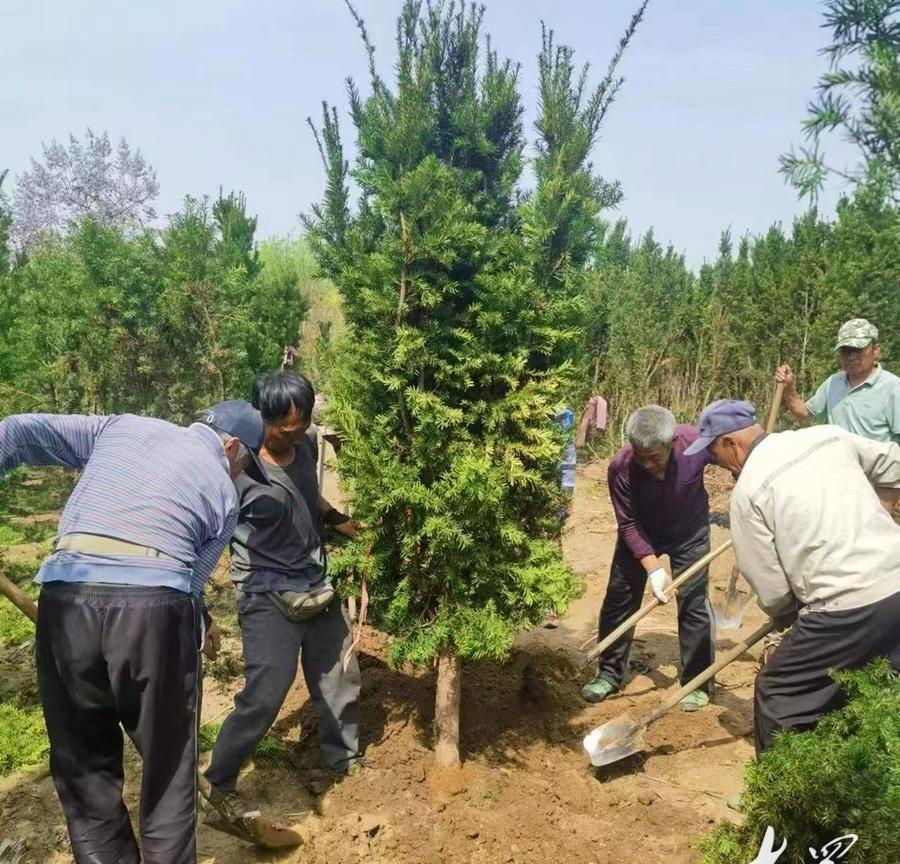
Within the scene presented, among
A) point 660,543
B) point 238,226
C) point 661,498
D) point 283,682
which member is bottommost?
point 283,682

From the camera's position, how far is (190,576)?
9.02ft

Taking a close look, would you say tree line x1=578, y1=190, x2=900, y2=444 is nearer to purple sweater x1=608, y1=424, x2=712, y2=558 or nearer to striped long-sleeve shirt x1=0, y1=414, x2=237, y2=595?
purple sweater x1=608, y1=424, x2=712, y2=558

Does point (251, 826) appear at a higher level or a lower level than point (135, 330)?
lower

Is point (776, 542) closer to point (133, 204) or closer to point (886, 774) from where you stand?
point (886, 774)

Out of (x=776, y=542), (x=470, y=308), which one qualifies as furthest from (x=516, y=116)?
(x=776, y=542)

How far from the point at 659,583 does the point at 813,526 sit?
1.63 meters

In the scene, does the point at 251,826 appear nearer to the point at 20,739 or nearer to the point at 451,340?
the point at 20,739

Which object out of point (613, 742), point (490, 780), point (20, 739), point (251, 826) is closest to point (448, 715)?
point (490, 780)

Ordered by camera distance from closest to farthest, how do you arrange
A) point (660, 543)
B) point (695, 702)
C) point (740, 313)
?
point (695, 702) < point (660, 543) < point (740, 313)

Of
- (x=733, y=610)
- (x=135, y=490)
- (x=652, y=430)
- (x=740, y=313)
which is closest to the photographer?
(x=135, y=490)

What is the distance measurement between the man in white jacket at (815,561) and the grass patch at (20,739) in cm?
381

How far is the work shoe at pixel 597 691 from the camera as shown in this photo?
4.91m

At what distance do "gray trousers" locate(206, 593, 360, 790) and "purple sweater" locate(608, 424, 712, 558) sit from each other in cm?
201

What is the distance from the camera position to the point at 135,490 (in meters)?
2.69
